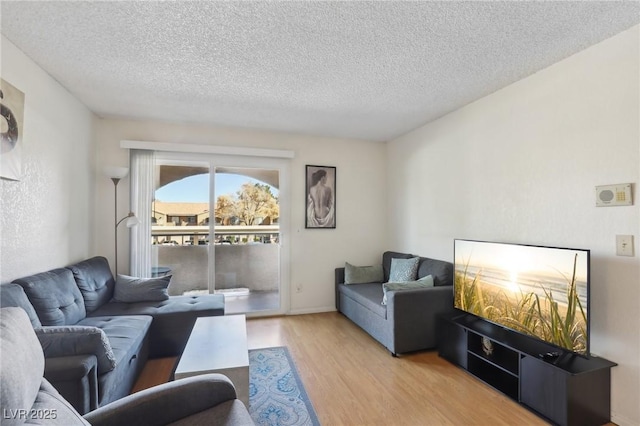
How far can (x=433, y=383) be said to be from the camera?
2449 millimetres

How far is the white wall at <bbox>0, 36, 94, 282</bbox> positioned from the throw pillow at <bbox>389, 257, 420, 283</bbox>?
3394 millimetres

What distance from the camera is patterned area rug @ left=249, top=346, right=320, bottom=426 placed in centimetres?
200

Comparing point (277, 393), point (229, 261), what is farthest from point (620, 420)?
point (229, 261)

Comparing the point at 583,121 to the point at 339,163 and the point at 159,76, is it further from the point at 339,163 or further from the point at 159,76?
the point at 159,76

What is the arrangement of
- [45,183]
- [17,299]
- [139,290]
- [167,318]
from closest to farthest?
[17,299] < [45,183] < [167,318] < [139,290]

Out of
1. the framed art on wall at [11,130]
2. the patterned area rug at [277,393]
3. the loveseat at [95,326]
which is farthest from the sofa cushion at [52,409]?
the framed art on wall at [11,130]

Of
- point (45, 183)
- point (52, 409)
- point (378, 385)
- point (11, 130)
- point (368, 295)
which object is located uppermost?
point (11, 130)

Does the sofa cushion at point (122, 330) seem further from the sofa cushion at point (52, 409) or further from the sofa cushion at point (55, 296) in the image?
the sofa cushion at point (52, 409)

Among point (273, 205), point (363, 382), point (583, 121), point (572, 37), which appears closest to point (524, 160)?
point (583, 121)

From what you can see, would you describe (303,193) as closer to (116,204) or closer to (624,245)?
(116,204)

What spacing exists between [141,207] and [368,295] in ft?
9.38

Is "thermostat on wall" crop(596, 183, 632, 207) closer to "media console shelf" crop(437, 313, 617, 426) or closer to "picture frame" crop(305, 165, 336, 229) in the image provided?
"media console shelf" crop(437, 313, 617, 426)

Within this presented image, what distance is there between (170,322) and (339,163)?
2923 millimetres

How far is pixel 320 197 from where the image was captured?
14.4ft
